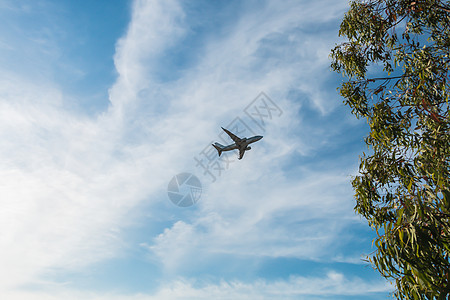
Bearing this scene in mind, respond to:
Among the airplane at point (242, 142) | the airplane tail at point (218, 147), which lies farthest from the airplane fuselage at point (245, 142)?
the airplane tail at point (218, 147)

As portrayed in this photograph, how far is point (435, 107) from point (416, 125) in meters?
0.73

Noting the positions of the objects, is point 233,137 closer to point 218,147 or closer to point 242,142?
point 242,142

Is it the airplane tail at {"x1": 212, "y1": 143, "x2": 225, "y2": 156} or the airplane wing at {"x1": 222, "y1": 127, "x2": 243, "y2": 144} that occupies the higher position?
the airplane tail at {"x1": 212, "y1": 143, "x2": 225, "y2": 156}

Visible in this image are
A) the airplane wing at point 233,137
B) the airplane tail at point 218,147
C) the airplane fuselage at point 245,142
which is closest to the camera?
the airplane wing at point 233,137

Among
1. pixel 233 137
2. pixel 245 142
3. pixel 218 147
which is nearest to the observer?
pixel 233 137

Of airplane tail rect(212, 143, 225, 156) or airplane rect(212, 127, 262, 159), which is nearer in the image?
airplane rect(212, 127, 262, 159)

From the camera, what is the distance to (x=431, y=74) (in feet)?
26.5

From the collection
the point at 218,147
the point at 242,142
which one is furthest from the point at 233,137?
the point at 218,147

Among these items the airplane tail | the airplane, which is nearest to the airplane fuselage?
the airplane

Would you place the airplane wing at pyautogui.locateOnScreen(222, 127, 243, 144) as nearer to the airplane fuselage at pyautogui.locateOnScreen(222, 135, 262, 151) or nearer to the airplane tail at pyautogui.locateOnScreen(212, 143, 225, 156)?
the airplane fuselage at pyautogui.locateOnScreen(222, 135, 262, 151)

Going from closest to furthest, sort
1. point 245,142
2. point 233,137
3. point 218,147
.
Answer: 1. point 233,137
2. point 245,142
3. point 218,147

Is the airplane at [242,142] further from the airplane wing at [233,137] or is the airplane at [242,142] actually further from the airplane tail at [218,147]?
the airplane tail at [218,147]

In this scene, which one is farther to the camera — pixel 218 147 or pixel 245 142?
pixel 218 147

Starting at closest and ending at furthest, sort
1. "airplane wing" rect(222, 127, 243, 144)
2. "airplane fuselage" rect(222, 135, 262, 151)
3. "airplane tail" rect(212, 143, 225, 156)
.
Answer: "airplane wing" rect(222, 127, 243, 144), "airplane fuselage" rect(222, 135, 262, 151), "airplane tail" rect(212, 143, 225, 156)
